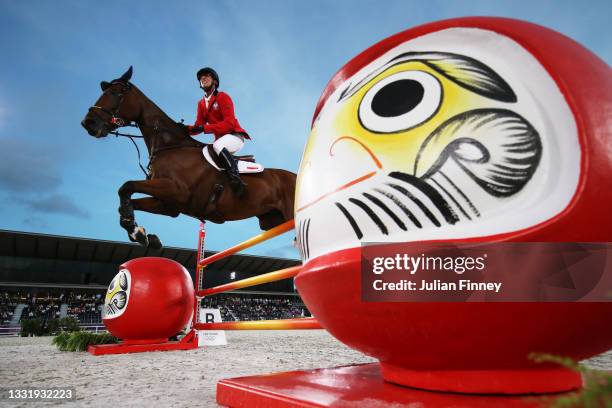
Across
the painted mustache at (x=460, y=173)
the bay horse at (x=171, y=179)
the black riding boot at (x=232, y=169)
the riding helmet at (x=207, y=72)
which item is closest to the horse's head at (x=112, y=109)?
the bay horse at (x=171, y=179)

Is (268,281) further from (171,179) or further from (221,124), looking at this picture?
(221,124)

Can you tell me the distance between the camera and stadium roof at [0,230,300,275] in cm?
2108

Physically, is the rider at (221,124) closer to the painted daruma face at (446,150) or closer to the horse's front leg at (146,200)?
the horse's front leg at (146,200)

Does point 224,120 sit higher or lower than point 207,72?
lower

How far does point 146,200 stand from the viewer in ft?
12.8

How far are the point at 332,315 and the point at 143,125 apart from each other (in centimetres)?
363

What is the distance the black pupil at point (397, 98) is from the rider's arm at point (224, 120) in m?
3.04

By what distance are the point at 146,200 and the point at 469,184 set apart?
3469 mm

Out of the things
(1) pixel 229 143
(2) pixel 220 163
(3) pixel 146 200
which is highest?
(1) pixel 229 143

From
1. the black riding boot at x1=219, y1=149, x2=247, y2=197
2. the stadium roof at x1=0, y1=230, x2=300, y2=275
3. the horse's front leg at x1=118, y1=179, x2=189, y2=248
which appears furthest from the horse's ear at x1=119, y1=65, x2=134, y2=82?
the stadium roof at x1=0, y1=230, x2=300, y2=275

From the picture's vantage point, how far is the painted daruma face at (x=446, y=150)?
38.3 inches

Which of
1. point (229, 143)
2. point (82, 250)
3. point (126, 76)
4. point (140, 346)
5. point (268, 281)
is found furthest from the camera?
point (82, 250)

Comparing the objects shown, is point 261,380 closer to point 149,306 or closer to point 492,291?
point 492,291

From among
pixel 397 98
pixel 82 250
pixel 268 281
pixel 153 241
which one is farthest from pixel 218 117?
pixel 82 250
